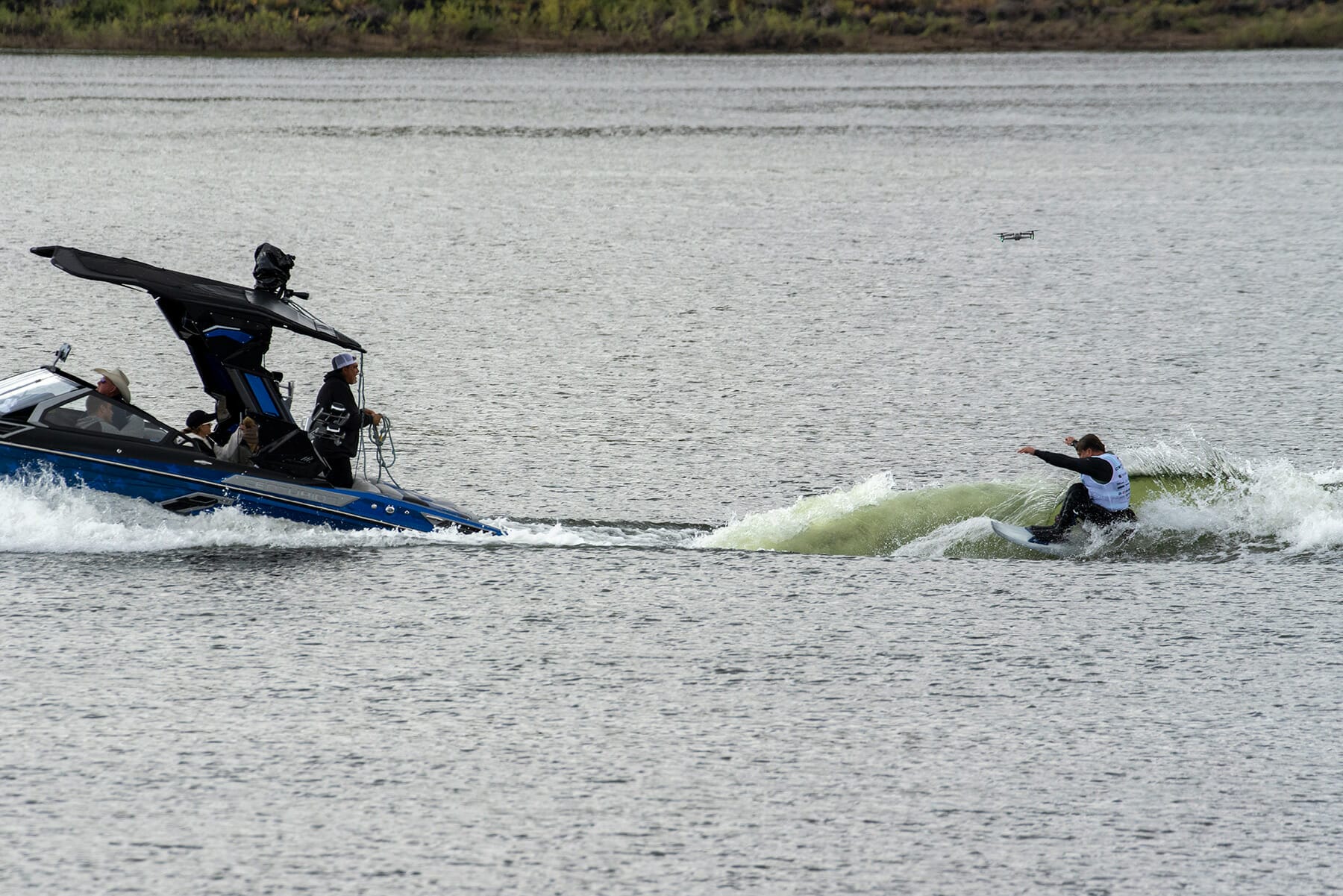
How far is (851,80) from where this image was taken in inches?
3263

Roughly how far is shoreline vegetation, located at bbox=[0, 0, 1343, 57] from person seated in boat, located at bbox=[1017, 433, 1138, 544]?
80.2m

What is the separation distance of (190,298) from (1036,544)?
10007mm

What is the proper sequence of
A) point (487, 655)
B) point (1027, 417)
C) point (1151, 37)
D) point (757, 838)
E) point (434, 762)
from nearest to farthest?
1. point (757, 838)
2. point (434, 762)
3. point (487, 655)
4. point (1027, 417)
5. point (1151, 37)

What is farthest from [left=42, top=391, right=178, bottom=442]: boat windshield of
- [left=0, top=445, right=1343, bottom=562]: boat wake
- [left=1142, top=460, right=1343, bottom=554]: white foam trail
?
[left=1142, top=460, right=1343, bottom=554]: white foam trail

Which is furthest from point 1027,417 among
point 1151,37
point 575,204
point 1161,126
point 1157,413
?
point 1151,37

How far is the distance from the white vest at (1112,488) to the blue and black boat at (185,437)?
8113 mm

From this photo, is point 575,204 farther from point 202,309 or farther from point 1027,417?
point 202,309

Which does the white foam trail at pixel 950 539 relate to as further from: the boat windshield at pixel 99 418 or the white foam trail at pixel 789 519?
the boat windshield at pixel 99 418

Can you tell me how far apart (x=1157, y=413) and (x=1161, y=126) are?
4281cm

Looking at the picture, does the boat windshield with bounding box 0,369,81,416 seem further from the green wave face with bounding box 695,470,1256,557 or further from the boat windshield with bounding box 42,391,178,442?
the green wave face with bounding box 695,470,1256,557

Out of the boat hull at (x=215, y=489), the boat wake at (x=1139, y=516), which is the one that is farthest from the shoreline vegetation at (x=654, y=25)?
the boat hull at (x=215, y=489)

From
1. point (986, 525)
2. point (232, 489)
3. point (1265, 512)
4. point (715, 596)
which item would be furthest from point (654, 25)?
point (232, 489)

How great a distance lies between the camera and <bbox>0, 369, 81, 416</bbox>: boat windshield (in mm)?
17062

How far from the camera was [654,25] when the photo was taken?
3844 inches
